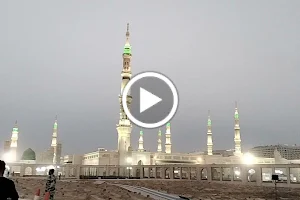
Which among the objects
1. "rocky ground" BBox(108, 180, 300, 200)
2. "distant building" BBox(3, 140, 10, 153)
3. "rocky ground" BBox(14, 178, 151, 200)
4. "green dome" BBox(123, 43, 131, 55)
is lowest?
"rocky ground" BBox(108, 180, 300, 200)

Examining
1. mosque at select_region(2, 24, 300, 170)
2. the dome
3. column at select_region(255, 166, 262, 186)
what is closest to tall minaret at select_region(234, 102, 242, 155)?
mosque at select_region(2, 24, 300, 170)

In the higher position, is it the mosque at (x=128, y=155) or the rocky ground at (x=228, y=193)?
the mosque at (x=128, y=155)

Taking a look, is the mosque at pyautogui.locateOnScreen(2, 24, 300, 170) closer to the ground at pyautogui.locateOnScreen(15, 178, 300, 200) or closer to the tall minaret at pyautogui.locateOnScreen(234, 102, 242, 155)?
the tall minaret at pyautogui.locateOnScreen(234, 102, 242, 155)

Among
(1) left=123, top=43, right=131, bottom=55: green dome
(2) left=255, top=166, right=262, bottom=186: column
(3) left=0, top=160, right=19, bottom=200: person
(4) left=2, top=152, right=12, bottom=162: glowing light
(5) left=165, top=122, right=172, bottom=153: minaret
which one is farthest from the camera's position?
(5) left=165, top=122, right=172, bottom=153: minaret

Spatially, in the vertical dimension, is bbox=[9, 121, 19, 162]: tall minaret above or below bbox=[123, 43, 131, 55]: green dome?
below

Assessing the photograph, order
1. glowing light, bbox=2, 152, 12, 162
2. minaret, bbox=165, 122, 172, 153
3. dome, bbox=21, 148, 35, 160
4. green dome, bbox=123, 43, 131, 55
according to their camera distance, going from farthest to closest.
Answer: minaret, bbox=165, 122, 172, 153 < dome, bbox=21, 148, 35, 160 < glowing light, bbox=2, 152, 12, 162 < green dome, bbox=123, 43, 131, 55

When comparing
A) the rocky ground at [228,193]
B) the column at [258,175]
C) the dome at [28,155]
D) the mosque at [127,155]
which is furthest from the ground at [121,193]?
the dome at [28,155]

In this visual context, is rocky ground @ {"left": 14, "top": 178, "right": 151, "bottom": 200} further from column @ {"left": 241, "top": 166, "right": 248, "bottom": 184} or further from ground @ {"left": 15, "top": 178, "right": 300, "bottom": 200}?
column @ {"left": 241, "top": 166, "right": 248, "bottom": 184}

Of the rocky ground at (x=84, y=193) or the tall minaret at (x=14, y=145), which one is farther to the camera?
the tall minaret at (x=14, y=145)

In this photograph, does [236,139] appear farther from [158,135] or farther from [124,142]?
[124,142]

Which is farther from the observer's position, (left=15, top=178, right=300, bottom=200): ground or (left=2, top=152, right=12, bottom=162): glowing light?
(left=2, top=152, right=12, bottom=162): glowing light

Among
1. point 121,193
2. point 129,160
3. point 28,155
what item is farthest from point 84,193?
point 28,155

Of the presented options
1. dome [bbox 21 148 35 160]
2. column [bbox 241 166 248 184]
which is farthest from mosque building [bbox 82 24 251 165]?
column [bbox 241 166 248 184]

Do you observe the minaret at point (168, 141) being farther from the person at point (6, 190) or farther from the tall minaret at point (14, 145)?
the person at point (6, 190)
